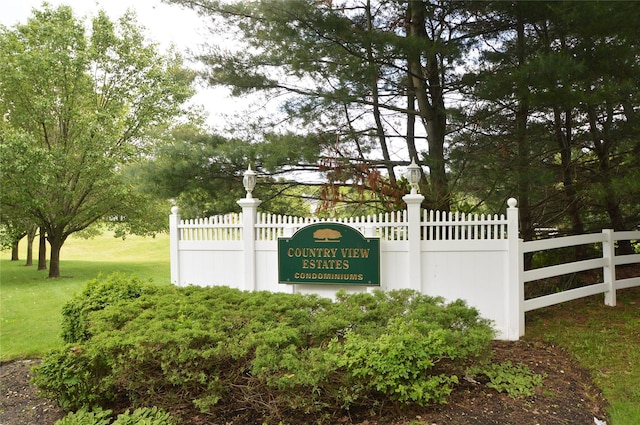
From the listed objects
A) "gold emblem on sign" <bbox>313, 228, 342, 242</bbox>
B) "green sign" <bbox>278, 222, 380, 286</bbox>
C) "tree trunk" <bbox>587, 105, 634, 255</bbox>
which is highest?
"tree trunk" <bbox>587, 105, 634, 255</bbox>

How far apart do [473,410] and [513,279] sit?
2.48 metres

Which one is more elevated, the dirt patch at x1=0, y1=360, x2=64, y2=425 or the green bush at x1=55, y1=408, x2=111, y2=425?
the green bush at x1=55, y1=408, x2=111, y2=425

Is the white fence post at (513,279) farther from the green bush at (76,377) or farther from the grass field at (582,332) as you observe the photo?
the green bush at (76,377)

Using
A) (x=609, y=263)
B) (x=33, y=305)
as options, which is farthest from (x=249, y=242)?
(x=33, y=305)

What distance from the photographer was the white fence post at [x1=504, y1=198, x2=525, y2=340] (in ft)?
17.4

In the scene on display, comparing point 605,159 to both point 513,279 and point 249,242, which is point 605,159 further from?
point 249,242

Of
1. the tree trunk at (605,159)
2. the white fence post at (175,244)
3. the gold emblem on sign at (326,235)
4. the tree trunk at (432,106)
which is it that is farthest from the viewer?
the tree trunk at (432,106)

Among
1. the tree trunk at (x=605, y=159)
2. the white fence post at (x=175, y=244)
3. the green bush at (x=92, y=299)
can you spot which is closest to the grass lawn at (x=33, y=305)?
the green bush at (x=92, y=299)

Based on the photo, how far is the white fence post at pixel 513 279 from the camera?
208 inches

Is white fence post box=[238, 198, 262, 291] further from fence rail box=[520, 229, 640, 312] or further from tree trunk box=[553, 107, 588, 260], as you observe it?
tree trunk box=[553, 107, 588, 260]

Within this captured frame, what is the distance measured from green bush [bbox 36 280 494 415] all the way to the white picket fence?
1427 mm

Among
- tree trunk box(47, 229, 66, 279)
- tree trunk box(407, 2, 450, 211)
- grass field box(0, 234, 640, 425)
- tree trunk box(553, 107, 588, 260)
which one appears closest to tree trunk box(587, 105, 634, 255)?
tree trunk box(553, 107, 588, 260)

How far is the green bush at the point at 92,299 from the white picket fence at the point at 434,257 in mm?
1323

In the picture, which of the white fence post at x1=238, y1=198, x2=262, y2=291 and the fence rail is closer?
the fence rail
